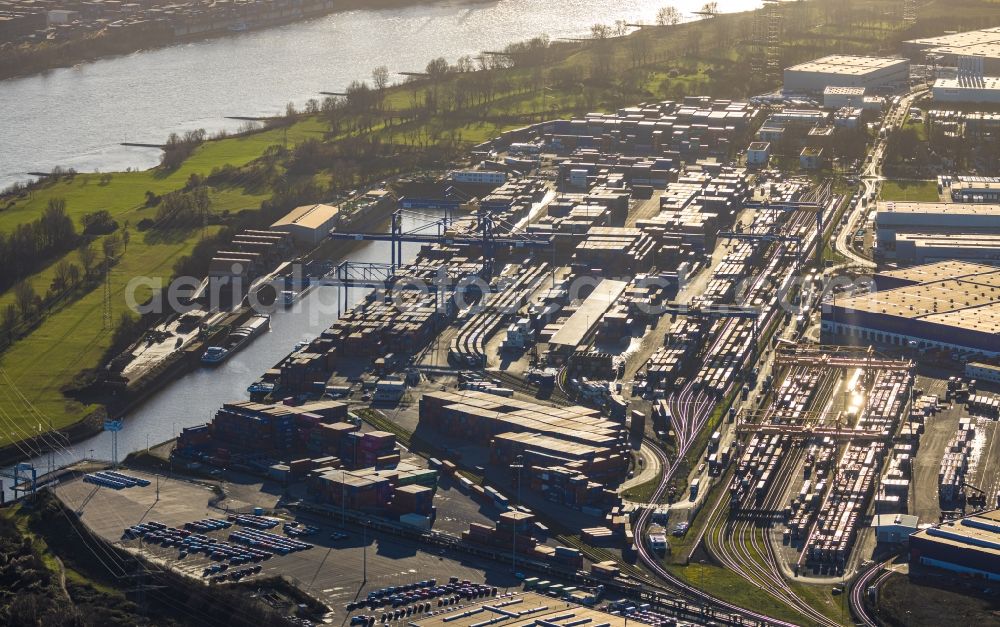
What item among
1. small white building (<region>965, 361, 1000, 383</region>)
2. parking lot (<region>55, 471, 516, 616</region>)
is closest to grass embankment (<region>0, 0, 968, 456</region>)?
parking lot (<region>55, 471, 516, 616</region>)

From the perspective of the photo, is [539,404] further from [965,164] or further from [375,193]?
[965,164]

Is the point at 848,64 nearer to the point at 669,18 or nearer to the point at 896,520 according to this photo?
the point at 669,18

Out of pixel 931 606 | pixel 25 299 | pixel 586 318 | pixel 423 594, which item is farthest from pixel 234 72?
pixel 931 606

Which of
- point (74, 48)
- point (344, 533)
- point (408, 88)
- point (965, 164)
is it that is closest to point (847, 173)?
point (965, 164)

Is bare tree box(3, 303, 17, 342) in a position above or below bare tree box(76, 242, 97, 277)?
below

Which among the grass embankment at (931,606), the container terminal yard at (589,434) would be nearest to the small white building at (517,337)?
the container terminal yard at (589,434)

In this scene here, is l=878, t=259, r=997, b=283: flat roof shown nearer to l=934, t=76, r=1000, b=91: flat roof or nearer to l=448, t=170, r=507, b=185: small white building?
l=448, t=170, r=507, b=185: small white building
